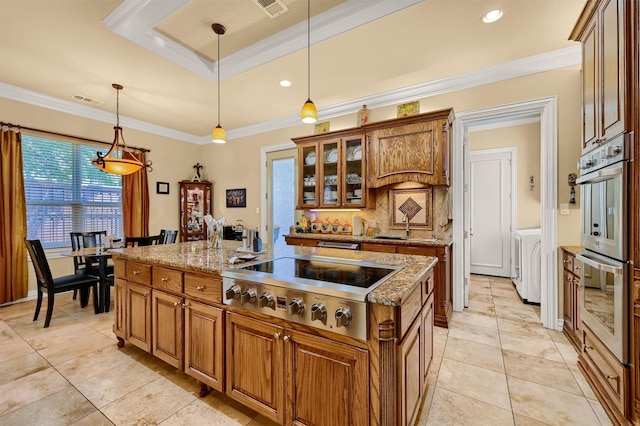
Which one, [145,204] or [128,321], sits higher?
[145,204]

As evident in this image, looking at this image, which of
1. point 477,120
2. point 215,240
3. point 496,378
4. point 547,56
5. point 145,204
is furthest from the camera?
point 145,204

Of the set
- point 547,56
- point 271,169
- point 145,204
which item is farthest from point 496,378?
point 145,204

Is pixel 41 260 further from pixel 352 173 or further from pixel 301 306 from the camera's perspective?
pixel 352 173

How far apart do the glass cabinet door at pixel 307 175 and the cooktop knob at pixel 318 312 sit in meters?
2.98

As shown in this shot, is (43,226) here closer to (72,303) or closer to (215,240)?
(72,303)

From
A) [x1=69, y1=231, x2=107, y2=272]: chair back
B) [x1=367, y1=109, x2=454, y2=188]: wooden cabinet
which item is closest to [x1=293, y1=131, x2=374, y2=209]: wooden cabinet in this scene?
[x1=367, y1=109, x2=454, y2=188]: wooden cabinet

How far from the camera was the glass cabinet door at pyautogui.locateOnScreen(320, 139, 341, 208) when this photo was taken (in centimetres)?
405

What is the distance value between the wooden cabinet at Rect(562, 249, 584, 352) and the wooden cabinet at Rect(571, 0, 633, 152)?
3.69ft

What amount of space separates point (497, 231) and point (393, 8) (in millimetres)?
4425

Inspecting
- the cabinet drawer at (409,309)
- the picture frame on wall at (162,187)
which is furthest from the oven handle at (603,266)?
the picture frame on wall at (162,187)

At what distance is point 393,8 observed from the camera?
223 centimetres

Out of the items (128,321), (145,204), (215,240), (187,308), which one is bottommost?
(128,321)

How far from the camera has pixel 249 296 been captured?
1.50 meters

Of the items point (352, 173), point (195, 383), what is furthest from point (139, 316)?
point (352, 173)
